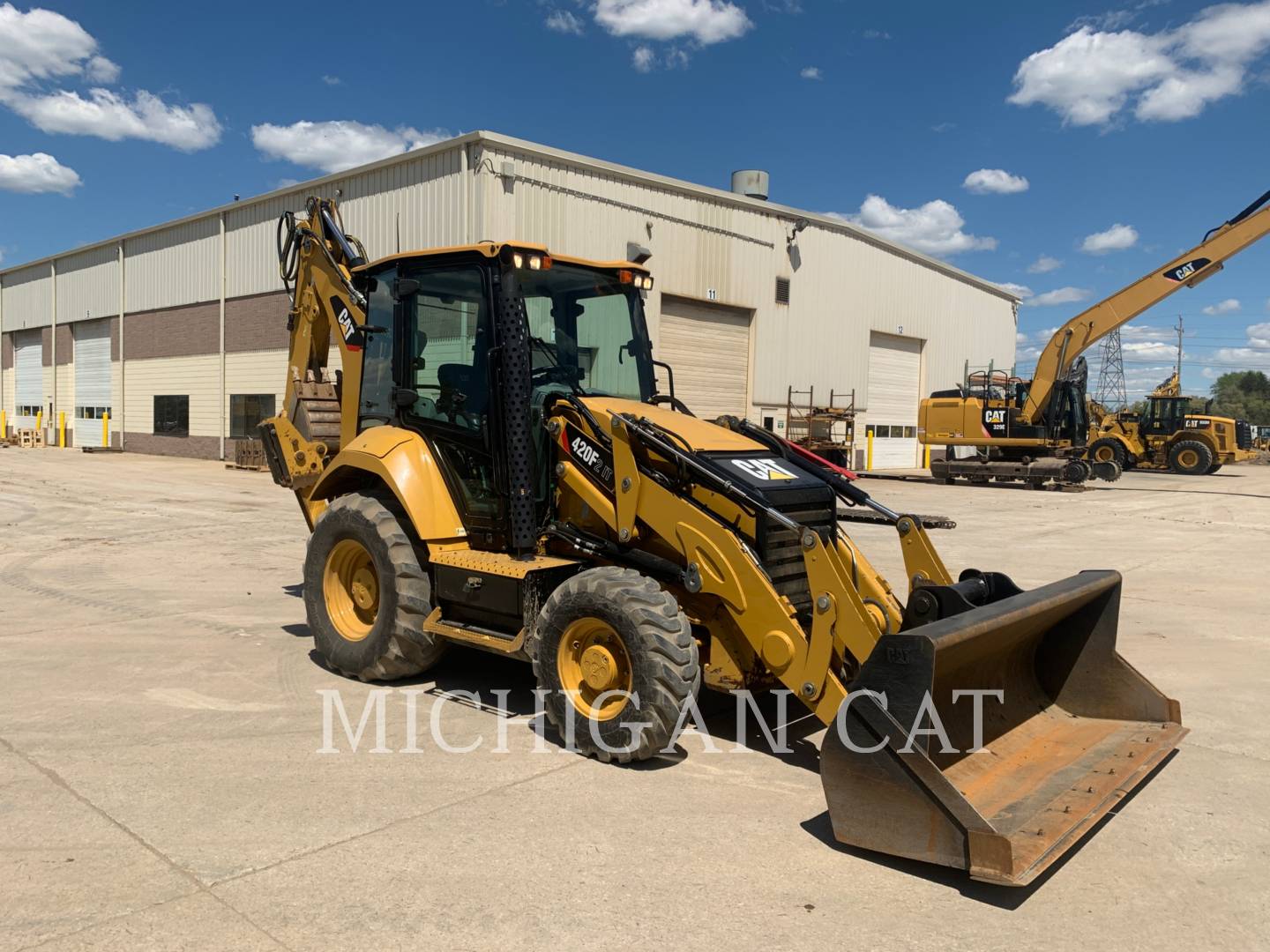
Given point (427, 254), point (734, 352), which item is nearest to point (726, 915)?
point (427, 254)

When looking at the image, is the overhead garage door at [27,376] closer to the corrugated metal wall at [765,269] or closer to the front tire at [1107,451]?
the corrugated metal wall at [765,269]

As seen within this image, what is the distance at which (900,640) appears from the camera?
3750mm

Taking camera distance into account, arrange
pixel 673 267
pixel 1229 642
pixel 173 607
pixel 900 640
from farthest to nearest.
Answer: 1. pixel 673 267
2. pixel 173 607
3. pixel 1229 642
4. pixel 900 640

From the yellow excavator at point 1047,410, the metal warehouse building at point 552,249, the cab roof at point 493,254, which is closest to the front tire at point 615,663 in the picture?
the cab roof at point 493,254

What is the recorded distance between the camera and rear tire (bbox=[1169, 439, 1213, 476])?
33.9 meters

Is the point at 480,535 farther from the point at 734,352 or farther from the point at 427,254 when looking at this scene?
the point at 734,352

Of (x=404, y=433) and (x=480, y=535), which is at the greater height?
(x=404, y=433)

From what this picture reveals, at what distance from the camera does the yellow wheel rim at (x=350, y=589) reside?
6.40 metres

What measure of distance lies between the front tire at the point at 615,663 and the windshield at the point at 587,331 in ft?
5.15

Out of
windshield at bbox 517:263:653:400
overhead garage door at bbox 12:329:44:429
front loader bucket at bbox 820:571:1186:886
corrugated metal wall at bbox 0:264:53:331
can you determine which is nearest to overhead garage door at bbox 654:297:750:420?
windshield at bbox 517:263:653:400

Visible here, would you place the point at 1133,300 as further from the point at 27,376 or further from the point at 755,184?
the point at 27,376

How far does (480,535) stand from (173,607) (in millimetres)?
4034

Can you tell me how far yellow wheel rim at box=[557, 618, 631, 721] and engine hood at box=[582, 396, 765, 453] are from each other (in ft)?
3.67

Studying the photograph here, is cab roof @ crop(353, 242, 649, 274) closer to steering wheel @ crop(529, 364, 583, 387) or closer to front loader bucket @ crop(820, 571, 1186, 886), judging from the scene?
steering wheel @ crop(529, 364, 583, 387)
